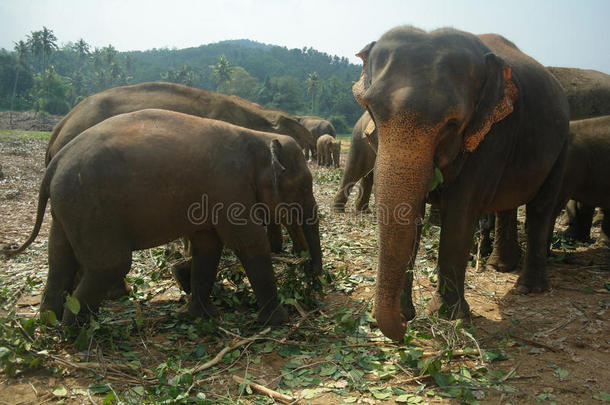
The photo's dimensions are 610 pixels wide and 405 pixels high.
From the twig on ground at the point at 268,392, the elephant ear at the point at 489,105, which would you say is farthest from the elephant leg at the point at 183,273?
the elephant ear at the point at 489,105

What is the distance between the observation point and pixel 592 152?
5.19 meters

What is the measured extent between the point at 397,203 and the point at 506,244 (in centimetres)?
328

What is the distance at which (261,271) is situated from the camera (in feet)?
12.9

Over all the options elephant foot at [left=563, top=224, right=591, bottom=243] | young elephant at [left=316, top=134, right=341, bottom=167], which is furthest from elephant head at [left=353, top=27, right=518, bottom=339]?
young elephant at [left=316, top=134, right=341, bottom=167]

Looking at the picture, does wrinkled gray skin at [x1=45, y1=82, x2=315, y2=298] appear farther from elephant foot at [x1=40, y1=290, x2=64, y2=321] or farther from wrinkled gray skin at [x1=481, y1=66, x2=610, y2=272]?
wrinkled gray skin at [x1=481, y1=66, x2=610, y2=272]

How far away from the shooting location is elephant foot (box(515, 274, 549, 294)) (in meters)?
4.65

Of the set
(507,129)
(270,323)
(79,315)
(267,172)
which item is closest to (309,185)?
(267,172)

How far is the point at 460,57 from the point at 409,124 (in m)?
0.68

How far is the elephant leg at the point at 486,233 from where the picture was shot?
5.89 m

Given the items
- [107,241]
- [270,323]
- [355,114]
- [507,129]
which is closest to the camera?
[107,241]

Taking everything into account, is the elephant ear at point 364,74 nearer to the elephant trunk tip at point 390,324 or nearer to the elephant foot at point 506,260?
the elephant trunk tip at point 390,324

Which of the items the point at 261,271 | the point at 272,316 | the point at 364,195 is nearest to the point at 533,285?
the point at 272,316

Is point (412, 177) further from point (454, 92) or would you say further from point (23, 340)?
point (23, 340)

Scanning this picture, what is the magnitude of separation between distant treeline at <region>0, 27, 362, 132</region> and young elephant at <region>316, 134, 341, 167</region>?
43.2 m
